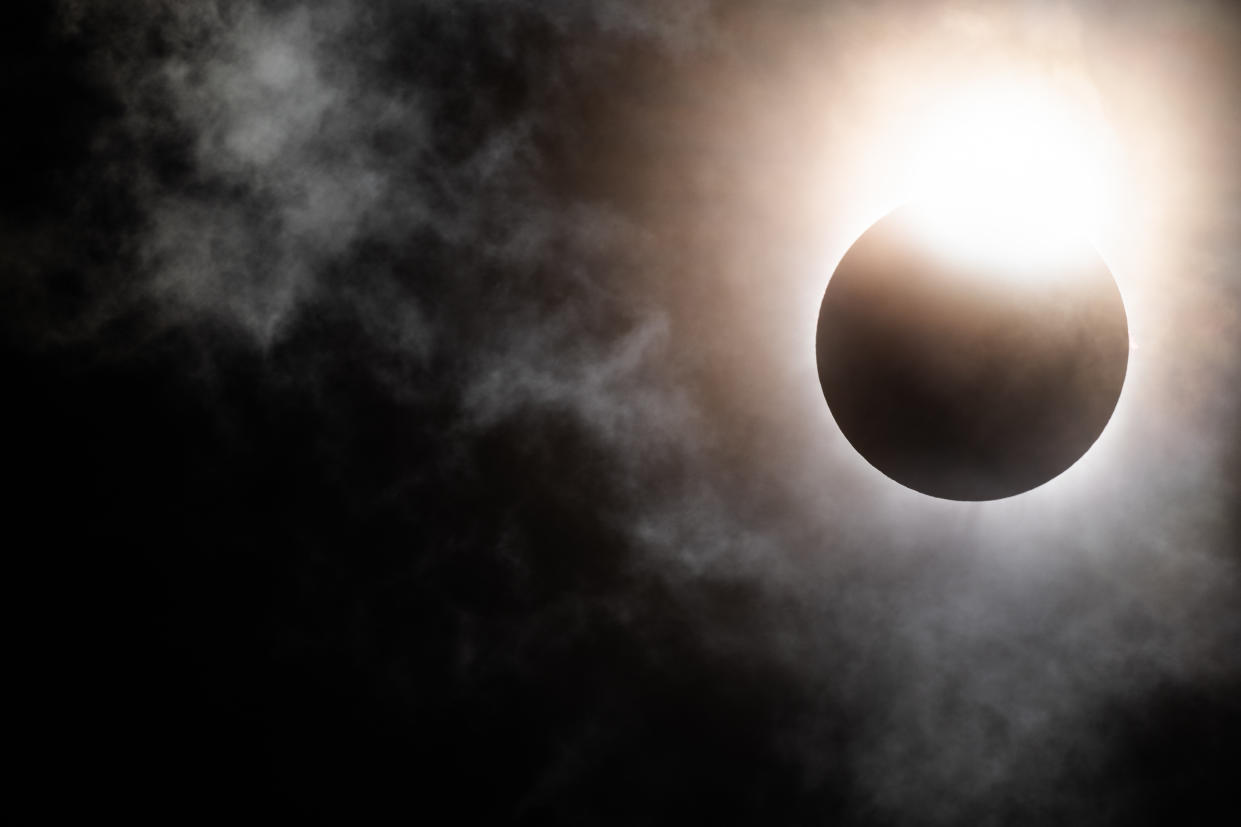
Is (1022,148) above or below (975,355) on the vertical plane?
above

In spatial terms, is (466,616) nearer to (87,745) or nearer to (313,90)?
(87,745)

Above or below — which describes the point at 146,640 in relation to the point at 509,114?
below

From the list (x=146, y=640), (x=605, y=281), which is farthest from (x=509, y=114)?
(x=146, y=640)

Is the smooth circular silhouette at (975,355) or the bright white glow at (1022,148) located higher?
the bright white glow at (1022,148)

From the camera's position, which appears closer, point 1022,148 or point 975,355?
point 975,355

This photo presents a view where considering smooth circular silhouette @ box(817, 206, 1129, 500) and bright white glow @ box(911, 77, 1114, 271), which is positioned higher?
bright white glow @ box(911, 77, 1114, 271)

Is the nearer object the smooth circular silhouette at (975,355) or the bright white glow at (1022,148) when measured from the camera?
the smooth circular silhouette at (975,355)

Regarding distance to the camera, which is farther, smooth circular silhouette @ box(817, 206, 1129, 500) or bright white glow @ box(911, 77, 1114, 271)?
bright white glow @ box(911, 77, 1114, 271)

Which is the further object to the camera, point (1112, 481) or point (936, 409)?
point (1112, 481)
